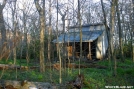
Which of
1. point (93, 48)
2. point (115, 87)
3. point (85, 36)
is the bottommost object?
point (115, 87)

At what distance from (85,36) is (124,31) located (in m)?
11.8

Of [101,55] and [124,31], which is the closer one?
[101,55]

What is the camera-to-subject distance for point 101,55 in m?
24.7

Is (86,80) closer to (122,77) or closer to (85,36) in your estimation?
(122,77)

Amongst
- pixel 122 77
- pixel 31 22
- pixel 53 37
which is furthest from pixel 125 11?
pixel 122 77

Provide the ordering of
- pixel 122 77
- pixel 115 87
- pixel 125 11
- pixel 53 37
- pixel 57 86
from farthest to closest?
pixel 125 11 < pixel 53 37 < pixel 122 77 < pixel 115 87 < pixel 57 86

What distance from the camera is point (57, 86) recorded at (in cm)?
871

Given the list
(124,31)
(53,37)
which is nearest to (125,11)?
(124,31)

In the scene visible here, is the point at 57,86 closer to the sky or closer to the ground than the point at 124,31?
closer to the ground

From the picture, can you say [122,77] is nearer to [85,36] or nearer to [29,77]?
[29,77]

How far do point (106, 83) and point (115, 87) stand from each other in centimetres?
64

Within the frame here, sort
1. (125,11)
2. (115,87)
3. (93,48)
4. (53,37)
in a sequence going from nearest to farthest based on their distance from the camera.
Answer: (115,87) < (93,48) < (53,37) < (125,11)

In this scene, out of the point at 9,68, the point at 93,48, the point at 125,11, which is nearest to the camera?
the point at 9,68

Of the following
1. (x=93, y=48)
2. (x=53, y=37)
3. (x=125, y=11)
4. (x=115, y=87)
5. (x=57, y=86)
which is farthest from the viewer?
(x=125, y=11)
